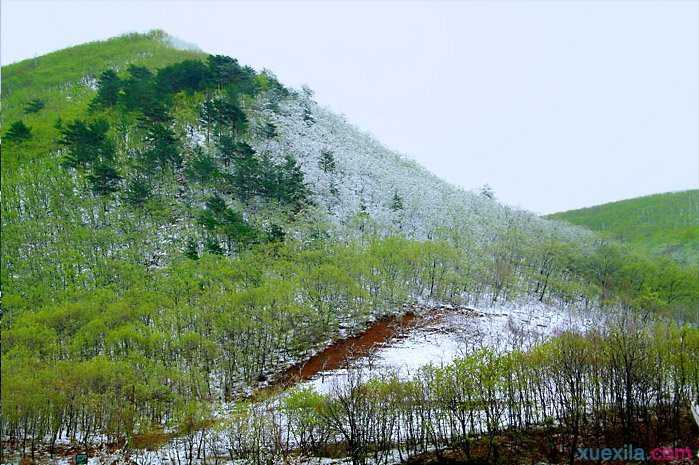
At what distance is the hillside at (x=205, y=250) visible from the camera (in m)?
32.3

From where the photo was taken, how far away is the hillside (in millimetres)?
32281

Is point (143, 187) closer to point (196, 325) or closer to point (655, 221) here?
point (196, 325)

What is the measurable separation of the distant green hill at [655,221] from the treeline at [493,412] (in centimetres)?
7213

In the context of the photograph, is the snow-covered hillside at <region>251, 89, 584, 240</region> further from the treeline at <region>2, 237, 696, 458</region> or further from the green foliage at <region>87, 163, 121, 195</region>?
the green foliage at <region>87, 163, 121, 195</region>

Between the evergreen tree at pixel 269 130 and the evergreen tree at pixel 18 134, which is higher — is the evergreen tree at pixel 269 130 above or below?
above

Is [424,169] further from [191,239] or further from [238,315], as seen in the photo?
[238,315]

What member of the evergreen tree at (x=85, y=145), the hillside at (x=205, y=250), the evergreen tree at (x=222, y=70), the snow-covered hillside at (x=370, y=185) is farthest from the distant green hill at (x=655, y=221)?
the evergreen tree at (x=85, y=145)

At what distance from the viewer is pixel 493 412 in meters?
27.4

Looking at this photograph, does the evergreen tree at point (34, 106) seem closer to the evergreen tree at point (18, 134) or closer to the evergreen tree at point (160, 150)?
the evergreen tree at point (18, 134)

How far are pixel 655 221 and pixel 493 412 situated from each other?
11933cm

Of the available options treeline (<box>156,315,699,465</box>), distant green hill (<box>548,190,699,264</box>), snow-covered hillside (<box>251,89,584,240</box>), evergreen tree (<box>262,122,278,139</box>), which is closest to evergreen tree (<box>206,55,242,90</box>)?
snow-covered hillside (<box>251,89,584,240</box>)

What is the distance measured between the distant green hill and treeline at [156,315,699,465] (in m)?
72.1

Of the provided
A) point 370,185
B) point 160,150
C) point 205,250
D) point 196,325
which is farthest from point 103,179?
point 370,185

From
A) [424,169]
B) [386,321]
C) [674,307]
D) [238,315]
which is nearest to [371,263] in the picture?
[386,321]
